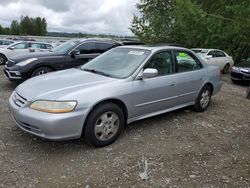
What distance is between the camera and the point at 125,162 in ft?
12.8

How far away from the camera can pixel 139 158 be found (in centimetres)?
402

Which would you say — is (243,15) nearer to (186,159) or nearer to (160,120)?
(160,120)

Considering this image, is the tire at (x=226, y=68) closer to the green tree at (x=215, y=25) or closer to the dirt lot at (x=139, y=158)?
→ the green tree at (x=215, y=25)

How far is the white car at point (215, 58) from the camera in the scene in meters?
13.9

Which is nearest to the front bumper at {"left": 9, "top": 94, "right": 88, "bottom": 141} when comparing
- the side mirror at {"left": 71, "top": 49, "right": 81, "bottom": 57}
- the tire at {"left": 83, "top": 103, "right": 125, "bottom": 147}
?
the tire at {"left": 83, "top": 103, "right": 125, "bottom": 147}

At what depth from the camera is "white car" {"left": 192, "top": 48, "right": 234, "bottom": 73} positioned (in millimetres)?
13859

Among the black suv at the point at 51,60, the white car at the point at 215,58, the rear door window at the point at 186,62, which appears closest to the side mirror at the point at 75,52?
the black suv at the point at 51,60

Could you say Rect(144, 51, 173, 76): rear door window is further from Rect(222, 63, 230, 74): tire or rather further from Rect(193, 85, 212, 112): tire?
Rect(222, 63, 230, 74): tire

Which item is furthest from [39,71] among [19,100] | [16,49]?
[16,49]

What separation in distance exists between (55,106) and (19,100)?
0.75 meters

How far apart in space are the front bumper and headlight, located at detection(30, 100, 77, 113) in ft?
0.18

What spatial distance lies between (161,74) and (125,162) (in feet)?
6.34

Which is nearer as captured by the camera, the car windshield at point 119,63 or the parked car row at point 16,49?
the car windshield at point 119,63

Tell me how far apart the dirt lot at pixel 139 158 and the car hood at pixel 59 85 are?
80 centimetres
